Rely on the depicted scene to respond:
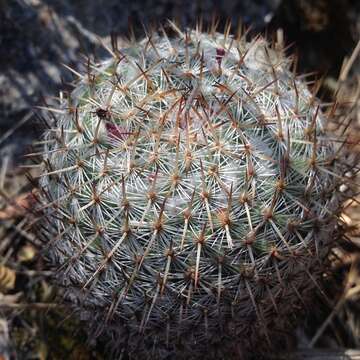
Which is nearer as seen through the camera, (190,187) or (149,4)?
(190,187)

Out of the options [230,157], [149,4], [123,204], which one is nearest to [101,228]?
[123,204]

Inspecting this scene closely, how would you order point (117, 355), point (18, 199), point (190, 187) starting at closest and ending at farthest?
point (190, 187) → point (117, 355) → point (18, 199)

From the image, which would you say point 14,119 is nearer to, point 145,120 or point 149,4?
point 149,4

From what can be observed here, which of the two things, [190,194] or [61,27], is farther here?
[61,27]

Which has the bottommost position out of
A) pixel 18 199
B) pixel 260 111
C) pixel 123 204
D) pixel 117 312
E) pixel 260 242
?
pixel 18 199

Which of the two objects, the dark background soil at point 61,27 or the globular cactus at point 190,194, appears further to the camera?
the dark background soil at point 61,27

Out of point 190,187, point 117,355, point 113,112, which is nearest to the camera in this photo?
point 190,187

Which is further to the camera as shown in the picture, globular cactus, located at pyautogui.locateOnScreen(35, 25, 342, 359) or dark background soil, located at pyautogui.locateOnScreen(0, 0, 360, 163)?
dark background soil, located at pyautogui.locateOnScreen(0, 0, 360, 163)

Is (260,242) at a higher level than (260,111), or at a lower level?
lower
